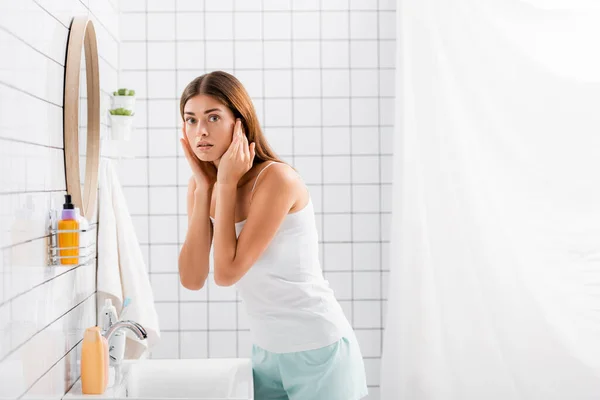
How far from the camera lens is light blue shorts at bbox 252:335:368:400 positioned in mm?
1484

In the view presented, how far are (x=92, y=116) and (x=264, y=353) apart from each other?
2.60 feet

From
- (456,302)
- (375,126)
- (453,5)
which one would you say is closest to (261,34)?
(375,126)

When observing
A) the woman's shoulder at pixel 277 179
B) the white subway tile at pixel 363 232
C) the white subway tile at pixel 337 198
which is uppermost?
the woman's shoulder at pixel 277 179

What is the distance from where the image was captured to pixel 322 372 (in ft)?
4.88

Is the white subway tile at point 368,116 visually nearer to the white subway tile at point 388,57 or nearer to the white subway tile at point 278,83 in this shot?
the white subway tile at point 388,57

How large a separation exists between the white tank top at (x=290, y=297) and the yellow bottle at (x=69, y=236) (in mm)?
392

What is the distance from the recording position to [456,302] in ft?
6.29

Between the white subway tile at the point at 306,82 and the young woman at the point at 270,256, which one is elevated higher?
the white subway tile at the point at 306,82

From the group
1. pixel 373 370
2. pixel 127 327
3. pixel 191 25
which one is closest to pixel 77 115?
pixel 127 327

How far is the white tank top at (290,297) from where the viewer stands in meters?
1.49

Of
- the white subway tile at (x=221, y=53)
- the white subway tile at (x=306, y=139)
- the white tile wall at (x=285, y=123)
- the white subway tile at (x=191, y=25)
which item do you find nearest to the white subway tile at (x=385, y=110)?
the white tile wall at (x=285, y=123)

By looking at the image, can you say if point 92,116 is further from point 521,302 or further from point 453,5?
point 521,302

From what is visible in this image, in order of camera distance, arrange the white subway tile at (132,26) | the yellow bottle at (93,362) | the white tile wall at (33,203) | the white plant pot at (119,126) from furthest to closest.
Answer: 1. the white subway tile at (132,26)
2. the white plant pot at (119,126)
3. the yellow bottle at (93,362)
4. the white tile wall at (33,203)

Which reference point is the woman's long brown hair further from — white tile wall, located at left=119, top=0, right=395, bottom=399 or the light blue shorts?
white tile wall, located at left=119, top=0, right=395, bottom=399
